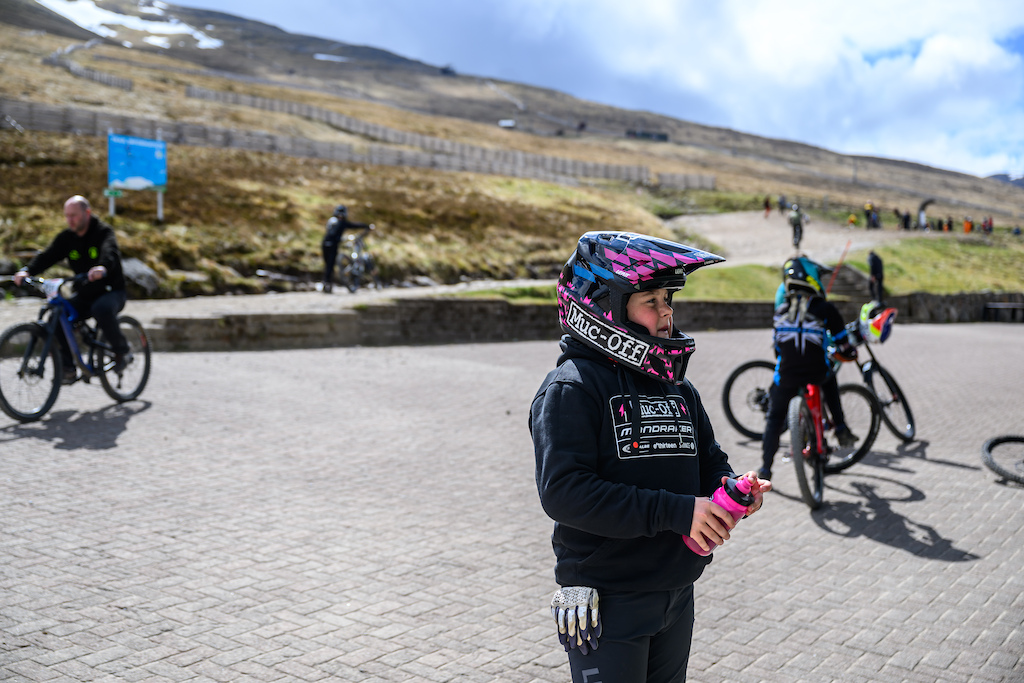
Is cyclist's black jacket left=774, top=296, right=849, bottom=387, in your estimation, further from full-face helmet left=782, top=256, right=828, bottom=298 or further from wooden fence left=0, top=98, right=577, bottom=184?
wooden fence left=0, top=98, right=577, bottom=184

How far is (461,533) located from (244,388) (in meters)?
6.14

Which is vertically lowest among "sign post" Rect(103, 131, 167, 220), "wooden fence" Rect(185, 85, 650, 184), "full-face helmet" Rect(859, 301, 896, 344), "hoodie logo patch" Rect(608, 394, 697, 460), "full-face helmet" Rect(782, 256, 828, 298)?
"hoodie logo patch" Rect(608, 394, 697, 460)

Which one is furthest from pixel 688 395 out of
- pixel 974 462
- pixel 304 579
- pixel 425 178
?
pixel 425 178

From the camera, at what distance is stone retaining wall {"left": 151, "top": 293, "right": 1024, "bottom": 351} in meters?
14.4

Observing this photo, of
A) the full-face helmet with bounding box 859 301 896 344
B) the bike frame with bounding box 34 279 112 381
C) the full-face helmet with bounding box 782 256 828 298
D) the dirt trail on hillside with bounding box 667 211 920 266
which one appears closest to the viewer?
the full-face helmet with bounding box 782 256 828 298

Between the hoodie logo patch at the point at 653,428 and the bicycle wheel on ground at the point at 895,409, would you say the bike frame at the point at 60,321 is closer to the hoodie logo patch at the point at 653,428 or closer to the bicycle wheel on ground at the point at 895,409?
the hoodie logo patch at the point at 653,428

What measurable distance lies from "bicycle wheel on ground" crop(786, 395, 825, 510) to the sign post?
57.6 feet

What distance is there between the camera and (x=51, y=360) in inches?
343

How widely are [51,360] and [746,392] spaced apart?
730 centimetres

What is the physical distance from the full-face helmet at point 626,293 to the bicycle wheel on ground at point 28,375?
24.2 ft

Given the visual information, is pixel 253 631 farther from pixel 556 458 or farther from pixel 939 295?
pixel 939 295

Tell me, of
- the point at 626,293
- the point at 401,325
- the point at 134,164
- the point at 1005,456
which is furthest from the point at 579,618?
the point at 134,164

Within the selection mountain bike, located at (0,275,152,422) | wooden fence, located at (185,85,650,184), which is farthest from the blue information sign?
wooden fence, located at (185,85,650,184)

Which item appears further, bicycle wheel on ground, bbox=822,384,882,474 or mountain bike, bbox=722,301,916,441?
mountain bike, bbox=722,301,916,441
